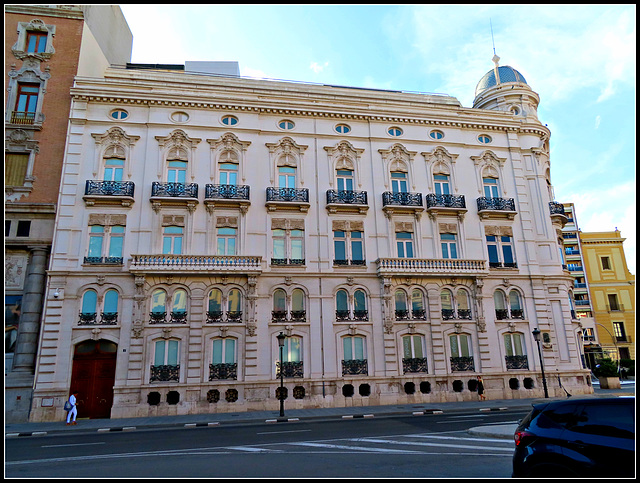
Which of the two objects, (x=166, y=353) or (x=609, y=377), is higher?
(x=166, y=353)

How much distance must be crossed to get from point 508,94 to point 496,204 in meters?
10.9

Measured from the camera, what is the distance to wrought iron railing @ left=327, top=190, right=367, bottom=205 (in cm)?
2766

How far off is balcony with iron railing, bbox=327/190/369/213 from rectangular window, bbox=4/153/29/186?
63.0 feet

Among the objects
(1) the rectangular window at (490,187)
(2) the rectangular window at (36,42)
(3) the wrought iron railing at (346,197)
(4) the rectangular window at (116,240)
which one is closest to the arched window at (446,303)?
(3) the wrought iron railing at (346,197)

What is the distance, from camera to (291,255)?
2666cm

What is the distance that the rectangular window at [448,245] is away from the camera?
28469 mm

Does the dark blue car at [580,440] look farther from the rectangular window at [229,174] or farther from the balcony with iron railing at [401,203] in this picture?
the rectangular window at [229,174]

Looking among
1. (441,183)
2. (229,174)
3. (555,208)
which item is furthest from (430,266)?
(229,174)

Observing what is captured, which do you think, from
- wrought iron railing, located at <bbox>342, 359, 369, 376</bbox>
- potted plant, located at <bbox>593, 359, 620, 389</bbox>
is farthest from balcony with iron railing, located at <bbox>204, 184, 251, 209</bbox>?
potted plant, located at <bbox>593, 359, 620, 389</bbox>

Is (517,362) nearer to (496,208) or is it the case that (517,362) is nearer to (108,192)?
(496,208)

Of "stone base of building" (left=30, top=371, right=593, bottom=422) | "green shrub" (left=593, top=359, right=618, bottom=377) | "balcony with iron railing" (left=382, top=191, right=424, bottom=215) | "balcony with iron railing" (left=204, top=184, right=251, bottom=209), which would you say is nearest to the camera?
"stone base of building" (left=30, top=371, right=593, bottom=422)

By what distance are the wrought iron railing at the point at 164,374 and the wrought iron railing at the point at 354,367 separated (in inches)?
381

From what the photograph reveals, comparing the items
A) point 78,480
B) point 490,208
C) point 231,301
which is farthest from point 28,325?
point 490,208

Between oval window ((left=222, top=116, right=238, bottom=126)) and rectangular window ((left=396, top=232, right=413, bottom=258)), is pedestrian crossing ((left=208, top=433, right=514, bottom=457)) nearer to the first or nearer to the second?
rectangular window ((left=396, top=232, right=413, bottom=258))
